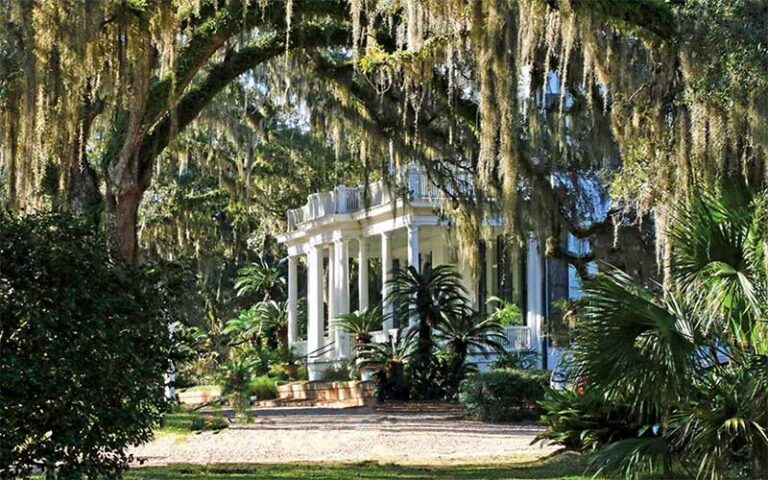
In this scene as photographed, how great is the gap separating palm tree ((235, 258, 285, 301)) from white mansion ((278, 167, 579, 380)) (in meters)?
6.35

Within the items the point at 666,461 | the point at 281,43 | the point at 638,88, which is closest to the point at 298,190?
the point at 281,43

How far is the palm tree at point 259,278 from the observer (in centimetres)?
4544

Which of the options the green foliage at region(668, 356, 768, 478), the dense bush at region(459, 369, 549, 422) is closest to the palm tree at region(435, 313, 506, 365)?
the dense bush at region(459, 369, 549, 422)

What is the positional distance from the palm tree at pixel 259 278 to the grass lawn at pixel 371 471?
31.7 meters

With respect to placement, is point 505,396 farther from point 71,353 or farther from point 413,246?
point 71,353

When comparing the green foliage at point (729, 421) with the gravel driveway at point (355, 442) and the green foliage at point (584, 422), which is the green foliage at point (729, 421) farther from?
the gravel driveway at point (355, 442)

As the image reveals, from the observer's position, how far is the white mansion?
1133 inches

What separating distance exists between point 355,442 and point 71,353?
9560 millimetres

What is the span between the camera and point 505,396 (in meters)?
21.2

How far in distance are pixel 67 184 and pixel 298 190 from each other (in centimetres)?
2170

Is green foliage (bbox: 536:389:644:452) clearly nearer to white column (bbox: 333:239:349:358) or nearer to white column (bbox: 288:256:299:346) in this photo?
white column (bbox: 333:239:349:358)

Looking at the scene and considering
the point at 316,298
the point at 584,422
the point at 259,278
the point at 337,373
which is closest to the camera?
the point at 584,422

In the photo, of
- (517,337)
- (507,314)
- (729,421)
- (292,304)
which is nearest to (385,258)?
(507,314)

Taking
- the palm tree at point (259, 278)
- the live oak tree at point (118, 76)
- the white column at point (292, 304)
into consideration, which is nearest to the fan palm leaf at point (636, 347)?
the live oak tree at point (118, 76)
